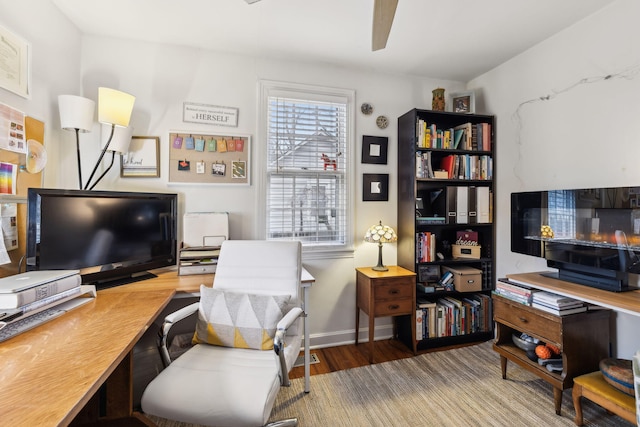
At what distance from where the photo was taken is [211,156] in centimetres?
226

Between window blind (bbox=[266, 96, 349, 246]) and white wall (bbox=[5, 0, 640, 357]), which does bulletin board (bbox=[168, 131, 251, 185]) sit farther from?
→ window blind (bbox=[266, 96, 349, 246])

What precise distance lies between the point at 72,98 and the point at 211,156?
2.85 ft

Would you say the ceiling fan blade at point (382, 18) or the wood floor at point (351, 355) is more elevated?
the ceiling fan blade at point (382, 18)

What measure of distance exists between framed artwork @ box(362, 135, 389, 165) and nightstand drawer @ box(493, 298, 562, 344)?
4.75 ft

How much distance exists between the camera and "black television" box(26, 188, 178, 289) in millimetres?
1518

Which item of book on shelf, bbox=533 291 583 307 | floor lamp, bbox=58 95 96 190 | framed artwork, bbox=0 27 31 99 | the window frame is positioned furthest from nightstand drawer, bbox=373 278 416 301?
framed artwork, bbox=0 27 31 99

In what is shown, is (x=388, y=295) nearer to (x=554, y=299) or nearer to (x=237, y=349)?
(x=554, y=299)

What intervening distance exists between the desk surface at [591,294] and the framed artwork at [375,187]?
1188mm

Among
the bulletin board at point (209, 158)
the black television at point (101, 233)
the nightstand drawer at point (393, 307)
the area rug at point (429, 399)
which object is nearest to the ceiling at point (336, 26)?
the bulletin board at point (209, 158)

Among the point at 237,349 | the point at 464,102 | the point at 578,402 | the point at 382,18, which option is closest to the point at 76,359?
the point at 237,349

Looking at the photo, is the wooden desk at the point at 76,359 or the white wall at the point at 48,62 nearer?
the wooden desk at the point at 76,359

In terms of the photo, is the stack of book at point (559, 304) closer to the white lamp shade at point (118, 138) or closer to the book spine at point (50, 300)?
the book spine at point (50, 300)

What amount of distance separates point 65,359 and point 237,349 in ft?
2.43

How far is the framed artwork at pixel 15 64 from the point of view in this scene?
1404 mm
